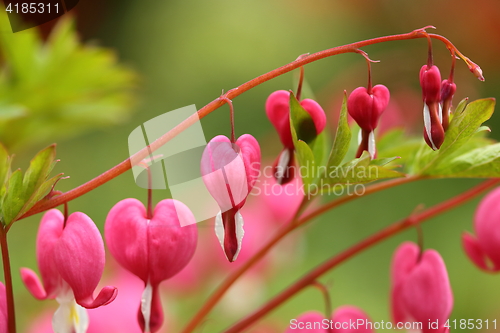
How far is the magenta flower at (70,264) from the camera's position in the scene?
1.35ft

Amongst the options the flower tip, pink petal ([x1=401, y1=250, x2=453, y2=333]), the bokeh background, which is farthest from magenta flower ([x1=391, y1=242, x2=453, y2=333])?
the bokeh background

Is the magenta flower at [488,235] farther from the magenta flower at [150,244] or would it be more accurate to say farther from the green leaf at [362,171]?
the magenta flower at [150,244]

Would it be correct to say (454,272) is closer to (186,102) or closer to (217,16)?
(186,102)

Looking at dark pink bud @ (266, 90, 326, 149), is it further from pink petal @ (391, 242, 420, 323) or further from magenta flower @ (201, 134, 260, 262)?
pink petal @ (391, 242, 420, 323)

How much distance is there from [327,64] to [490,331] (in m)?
1.54

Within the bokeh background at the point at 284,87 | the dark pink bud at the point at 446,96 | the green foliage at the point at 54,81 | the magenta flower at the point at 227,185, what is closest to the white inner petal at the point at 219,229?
the magenta flower at the point at 227,185

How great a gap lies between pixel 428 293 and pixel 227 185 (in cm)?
29

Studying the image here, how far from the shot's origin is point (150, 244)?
43 cm

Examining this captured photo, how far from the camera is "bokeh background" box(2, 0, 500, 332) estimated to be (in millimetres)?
1605

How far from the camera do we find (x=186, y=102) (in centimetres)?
237

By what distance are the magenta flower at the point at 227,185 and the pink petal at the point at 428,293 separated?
26 cm

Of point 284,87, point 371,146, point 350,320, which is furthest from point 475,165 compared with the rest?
point 284,87

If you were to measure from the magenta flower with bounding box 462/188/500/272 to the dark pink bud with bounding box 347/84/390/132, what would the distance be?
0.84ft

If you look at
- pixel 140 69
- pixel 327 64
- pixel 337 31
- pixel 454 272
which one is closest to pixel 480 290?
pixel 454 272
